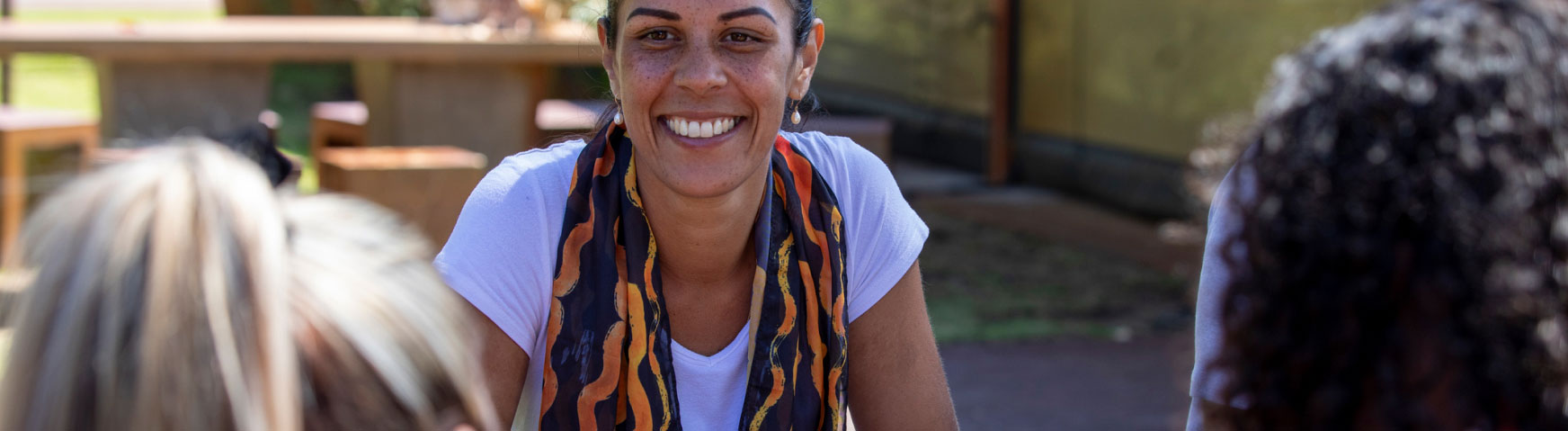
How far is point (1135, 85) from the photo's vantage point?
7.96 meters

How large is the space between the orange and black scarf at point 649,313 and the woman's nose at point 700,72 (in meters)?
0.17

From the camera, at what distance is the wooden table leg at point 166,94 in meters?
5.90

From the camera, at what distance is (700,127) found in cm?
205

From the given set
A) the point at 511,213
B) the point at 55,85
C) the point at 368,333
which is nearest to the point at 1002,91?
the point at 511,213

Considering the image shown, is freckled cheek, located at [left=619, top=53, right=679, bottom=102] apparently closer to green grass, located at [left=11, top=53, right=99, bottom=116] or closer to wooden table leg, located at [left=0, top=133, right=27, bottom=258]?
wooden table leg, located at [left=0, top=133, right=27, bottom=258]

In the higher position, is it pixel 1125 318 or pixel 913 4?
→ pixel 913 4

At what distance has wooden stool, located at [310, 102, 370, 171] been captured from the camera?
6.45 m

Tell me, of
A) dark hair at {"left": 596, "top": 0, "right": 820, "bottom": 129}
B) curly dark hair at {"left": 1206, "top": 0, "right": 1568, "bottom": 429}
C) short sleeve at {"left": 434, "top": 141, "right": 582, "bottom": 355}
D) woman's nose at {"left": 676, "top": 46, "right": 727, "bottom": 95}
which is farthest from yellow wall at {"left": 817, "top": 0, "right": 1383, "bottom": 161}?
curly dark hair at {"left": 1206, "top": 0, "right": 1568, "bottom": 429}

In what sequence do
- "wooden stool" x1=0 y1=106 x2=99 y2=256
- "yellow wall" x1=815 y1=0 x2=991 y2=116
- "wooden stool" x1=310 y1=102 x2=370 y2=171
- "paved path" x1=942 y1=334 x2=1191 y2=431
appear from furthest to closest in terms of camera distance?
"yellow wall" x1=815 y1=0 x2=991 y2=116 < "wooden stool" x1=310 y1=102 x2=370 y2=171 < "wooden stool" x1=0 y1=106 x2=99 y2=256 < "paved path" x1=942 y1=334 x2=1191 y2=431

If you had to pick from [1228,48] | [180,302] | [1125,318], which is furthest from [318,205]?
[1228,48]

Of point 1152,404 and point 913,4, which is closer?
point 1152,404

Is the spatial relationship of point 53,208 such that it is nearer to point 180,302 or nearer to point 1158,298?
point 180,302

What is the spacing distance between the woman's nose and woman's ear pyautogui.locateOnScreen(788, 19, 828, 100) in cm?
17

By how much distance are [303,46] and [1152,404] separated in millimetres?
3523
